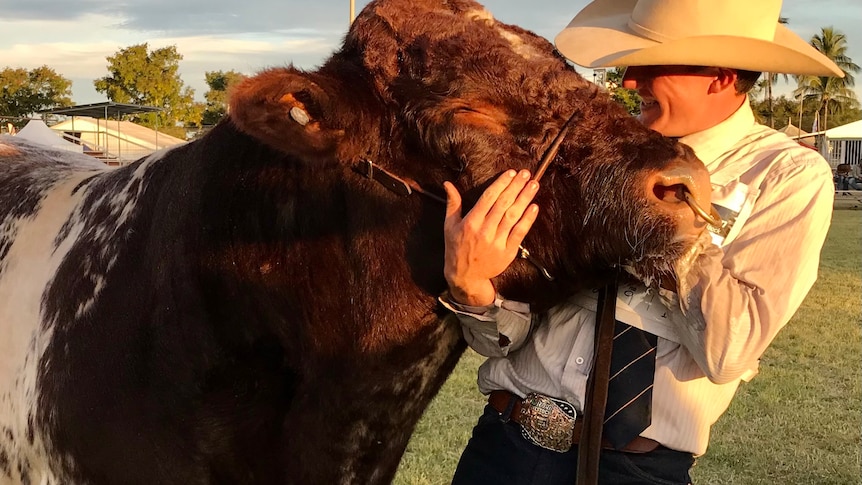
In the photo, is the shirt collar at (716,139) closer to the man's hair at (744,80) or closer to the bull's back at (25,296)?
the man's hair at (744,80)

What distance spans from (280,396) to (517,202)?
1.06 meters

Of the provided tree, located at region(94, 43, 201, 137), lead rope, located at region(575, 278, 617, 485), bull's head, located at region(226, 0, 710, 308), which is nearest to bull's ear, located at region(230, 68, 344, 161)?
bull's head, located at region(226, 0, 710, 308)

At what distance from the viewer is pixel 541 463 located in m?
2.40

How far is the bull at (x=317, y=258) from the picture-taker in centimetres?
214

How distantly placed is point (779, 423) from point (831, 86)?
83.2m

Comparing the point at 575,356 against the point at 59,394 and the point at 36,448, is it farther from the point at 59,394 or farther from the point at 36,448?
the point at 36,448

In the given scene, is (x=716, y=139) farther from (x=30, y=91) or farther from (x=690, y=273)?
(x=30, y=91)

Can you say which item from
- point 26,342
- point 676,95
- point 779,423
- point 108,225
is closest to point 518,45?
point 676,95

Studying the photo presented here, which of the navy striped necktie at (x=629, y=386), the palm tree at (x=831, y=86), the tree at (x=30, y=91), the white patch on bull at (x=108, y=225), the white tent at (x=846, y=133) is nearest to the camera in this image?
the navy striped necktie at (x=629, y=386)

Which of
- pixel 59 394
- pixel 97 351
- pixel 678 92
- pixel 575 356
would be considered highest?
pixel 678 92

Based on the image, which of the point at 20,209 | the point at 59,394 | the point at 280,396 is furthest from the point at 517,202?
the point at 20,209

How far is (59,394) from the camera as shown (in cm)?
272

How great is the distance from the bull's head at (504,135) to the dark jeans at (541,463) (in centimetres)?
49

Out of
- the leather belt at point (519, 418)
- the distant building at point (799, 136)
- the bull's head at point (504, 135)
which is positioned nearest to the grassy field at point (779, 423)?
the distant building at point (799, 136)
